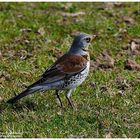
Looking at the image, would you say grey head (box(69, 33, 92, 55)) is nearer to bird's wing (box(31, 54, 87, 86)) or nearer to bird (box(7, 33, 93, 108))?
bird (box(7, 33, 93, 108))

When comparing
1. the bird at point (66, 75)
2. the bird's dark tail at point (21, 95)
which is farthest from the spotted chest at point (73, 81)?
the bird's dark tail at point (21, 95)

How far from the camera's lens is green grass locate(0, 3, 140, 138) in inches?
352

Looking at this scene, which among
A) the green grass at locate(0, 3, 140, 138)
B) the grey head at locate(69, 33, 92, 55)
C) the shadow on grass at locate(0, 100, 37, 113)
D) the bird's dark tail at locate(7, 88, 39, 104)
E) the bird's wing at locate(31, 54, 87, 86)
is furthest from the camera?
the grey head at locate(69, 33, 92, 55)

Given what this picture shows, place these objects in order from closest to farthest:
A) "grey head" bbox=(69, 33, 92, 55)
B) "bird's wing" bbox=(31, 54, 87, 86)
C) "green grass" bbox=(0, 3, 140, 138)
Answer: "green grass" bbox=(0, 3, 140, 138)
"bird's wing" bbox=(31, 54, 87, 86)
"grey head" bbox=(69, 33, 92, 55)

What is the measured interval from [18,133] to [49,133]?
0.39 meters

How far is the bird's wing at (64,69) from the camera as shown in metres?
9.63

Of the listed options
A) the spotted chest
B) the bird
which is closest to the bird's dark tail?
the bird

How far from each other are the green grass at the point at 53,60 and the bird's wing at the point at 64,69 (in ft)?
1.41

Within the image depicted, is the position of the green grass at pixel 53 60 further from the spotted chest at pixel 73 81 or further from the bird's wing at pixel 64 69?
the bird's wing at pixel 64 69

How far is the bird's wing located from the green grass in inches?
16.9

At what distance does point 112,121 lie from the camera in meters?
9.14

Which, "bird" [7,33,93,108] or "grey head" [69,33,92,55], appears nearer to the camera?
"bird" [7,33,93,108]

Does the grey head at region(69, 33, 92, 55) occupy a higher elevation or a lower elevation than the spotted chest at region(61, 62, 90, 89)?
higher

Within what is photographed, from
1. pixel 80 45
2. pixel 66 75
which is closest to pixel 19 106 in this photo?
pixel 66 75
